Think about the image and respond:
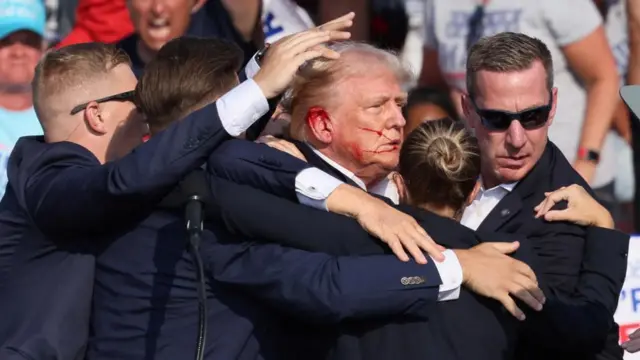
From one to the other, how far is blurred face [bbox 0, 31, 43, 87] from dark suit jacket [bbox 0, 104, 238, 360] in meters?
2.60

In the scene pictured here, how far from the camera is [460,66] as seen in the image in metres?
6.66

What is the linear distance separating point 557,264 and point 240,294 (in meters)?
0.91

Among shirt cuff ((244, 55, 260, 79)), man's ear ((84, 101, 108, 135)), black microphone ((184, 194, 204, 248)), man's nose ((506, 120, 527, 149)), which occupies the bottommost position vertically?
man's nose ((506, 120, 527, 149))

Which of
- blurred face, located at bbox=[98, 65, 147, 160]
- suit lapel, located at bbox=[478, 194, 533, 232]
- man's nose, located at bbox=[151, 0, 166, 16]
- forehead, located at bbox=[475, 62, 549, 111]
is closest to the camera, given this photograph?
suit lapel, located at bbox=[478, 194, 533, 232]

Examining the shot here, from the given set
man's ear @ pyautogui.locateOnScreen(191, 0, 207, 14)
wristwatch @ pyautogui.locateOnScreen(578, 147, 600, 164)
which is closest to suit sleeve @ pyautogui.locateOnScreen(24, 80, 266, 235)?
man's ear @ pyautogui.locateOnScreen(191, 0, 207, 14)

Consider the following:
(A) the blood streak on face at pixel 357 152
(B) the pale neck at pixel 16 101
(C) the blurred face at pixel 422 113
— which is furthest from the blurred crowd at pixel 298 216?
(B) the pale neck at pixel 16 101

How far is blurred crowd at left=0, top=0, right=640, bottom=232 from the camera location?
6.41 meters

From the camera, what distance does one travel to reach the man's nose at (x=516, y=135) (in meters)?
4.27

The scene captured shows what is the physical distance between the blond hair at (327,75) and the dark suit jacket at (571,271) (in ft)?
1.70

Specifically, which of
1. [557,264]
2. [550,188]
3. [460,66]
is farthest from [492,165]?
[460,66]

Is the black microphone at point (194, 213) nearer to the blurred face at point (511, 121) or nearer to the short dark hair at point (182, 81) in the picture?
the short dark hair at point (182, 81)

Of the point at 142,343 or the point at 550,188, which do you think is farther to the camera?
the point at 550,188

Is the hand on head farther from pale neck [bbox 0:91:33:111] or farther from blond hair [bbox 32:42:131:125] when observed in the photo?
pale neck [bbox 0:91:33:111]

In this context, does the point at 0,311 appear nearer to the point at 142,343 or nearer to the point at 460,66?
the point at 142,343
